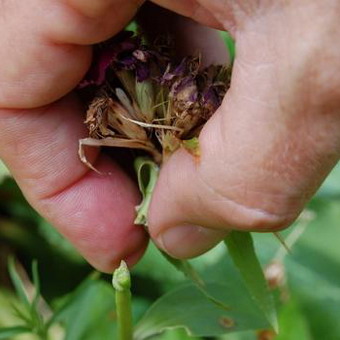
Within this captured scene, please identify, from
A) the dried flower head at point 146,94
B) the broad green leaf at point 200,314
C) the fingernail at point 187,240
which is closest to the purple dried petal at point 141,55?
the dried flower head at point 146,94

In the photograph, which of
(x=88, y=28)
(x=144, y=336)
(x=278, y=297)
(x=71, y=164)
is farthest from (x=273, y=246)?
(x=88, y=28)

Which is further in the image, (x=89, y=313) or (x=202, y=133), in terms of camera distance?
(x=89, y=313)

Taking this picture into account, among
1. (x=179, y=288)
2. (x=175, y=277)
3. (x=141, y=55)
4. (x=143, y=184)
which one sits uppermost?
(x=141, y=55)

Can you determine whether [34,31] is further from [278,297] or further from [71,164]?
[278,297]

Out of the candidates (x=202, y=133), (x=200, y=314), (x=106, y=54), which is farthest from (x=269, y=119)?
(x=200, y=314)

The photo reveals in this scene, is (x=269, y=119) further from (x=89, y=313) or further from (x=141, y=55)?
(x=89, y=313)

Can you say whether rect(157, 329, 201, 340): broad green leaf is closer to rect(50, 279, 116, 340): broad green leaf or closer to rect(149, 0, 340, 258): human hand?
rect(50, 279, 116, 340): broad green leaf
